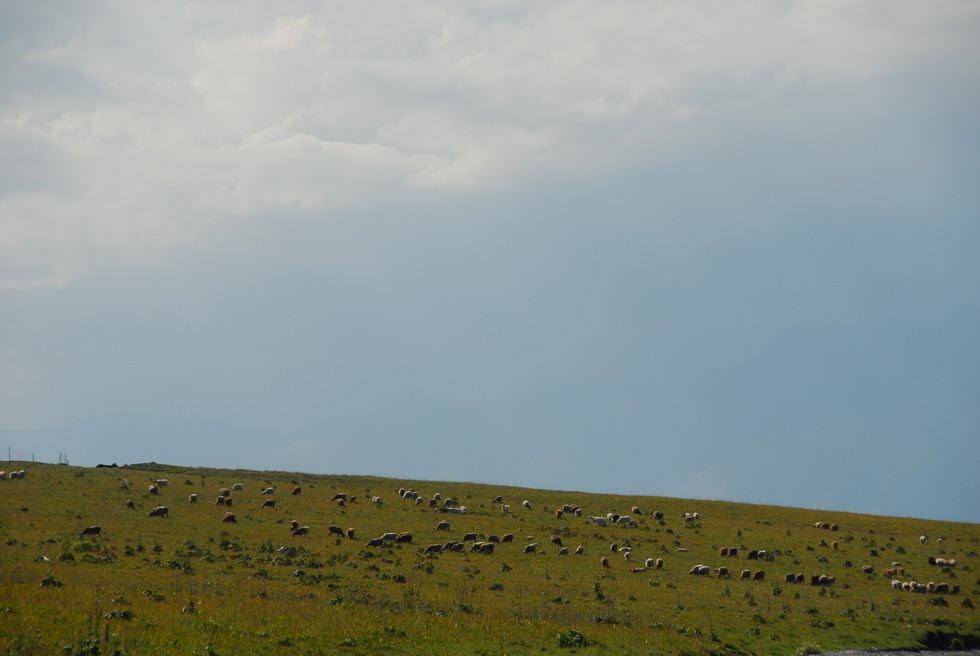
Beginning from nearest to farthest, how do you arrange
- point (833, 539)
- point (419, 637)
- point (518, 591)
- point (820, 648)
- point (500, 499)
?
point (419, 637)
point (820, 648)
point (518, 591)
point (833, 539)
point (500, 499)

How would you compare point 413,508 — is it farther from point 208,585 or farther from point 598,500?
point 208,585

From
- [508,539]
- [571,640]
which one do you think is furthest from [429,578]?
[508,539]

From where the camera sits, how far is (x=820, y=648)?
122 feet

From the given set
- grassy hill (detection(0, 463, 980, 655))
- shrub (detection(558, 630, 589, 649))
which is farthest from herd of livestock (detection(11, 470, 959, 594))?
shrub (detection(558, 630, 589, 649))

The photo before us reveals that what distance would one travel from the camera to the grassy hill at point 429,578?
29953 millimetres

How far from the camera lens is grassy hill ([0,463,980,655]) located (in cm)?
2995

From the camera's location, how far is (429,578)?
151ft

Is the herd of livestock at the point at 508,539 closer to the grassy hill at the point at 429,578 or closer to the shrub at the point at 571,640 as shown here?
the grassy hill at the point at 429,578

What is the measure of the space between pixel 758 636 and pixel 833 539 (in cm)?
3721

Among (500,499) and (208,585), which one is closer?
(208,585)

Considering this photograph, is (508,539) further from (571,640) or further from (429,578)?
(571,640)

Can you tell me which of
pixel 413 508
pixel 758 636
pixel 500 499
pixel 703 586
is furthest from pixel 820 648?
pixel 500 499

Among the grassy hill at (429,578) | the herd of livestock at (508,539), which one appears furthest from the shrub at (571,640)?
the herd of livestock at (508,539)

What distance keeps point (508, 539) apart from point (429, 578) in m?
17.0
